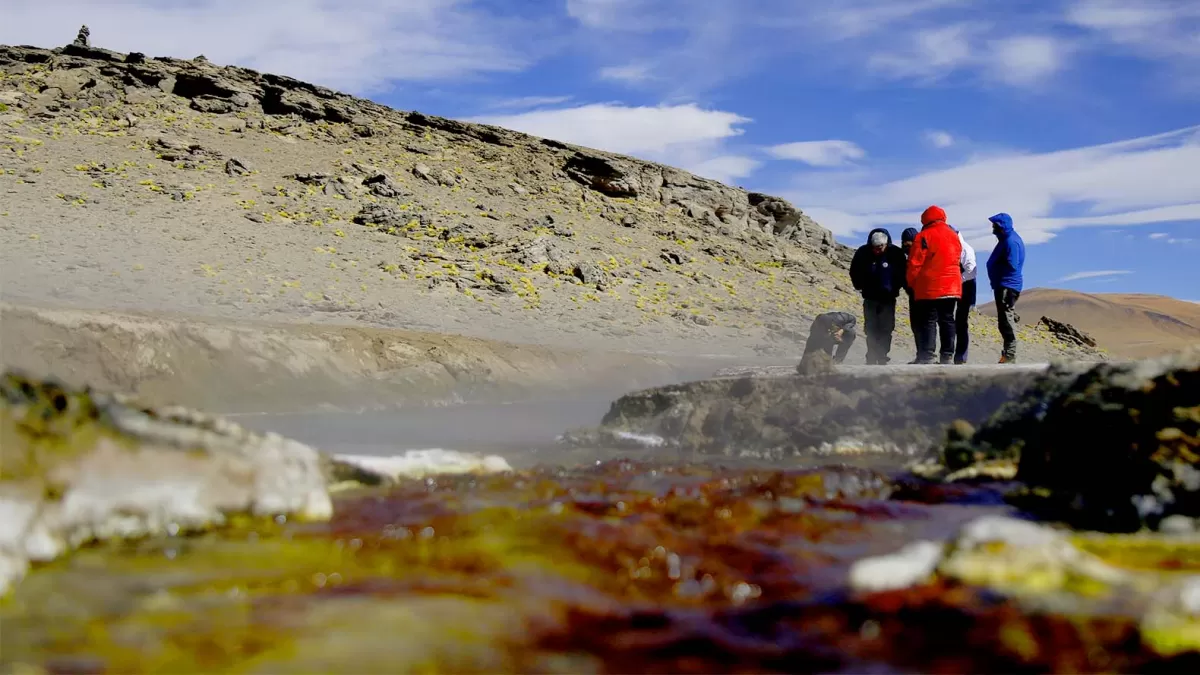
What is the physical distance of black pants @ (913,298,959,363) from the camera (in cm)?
873

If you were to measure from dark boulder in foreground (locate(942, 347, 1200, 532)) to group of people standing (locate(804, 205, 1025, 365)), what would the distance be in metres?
3.53

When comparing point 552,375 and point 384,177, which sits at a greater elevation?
point 384,177

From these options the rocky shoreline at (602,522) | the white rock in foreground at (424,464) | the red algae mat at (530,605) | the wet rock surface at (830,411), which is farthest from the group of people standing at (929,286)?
the red algae mat at (530,605)

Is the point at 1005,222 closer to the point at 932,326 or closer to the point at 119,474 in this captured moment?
the point at 932,326

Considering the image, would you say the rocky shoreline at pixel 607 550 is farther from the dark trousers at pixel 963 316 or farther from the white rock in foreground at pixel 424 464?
the dark trousers at pixel 963 316

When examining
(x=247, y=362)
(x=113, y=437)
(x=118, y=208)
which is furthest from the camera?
(x=118, y=208)

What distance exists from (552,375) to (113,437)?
12213 mm

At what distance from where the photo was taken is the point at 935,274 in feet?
28.2

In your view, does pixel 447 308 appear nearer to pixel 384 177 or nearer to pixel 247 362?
pixel 247 362

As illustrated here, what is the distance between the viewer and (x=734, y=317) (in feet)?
79.8

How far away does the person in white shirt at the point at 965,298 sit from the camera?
364 inches

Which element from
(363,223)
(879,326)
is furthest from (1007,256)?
(363,223)

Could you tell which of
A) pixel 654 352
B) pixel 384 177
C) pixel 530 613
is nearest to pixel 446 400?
pixel 654 352

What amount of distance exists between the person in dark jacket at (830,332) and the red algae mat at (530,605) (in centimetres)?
508
